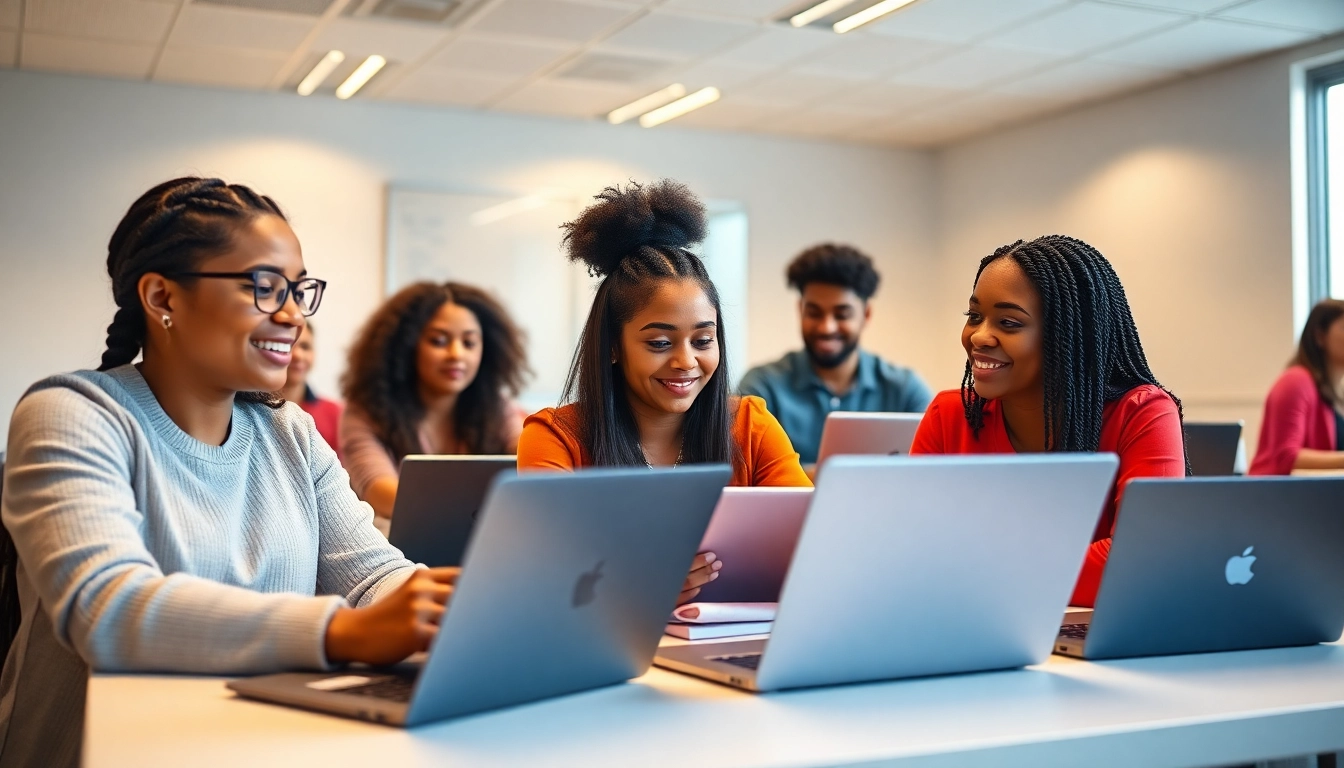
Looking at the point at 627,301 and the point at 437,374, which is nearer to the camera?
the point at 627,301

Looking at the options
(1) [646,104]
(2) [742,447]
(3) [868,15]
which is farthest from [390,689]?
(1) [646,104]

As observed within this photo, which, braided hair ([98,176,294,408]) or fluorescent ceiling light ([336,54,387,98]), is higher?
fluorescent ceiling light ([336,54,387,98])

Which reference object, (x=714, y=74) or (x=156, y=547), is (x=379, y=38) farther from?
(x=156, y=547)

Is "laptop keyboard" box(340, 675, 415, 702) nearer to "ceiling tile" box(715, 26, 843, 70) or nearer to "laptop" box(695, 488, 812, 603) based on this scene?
"laptop" box(695, 488, 812, 603)

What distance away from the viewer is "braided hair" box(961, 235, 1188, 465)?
185cm

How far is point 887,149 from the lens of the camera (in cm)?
771

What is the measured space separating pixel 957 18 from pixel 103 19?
3429mm

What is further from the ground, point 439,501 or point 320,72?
point 320,72

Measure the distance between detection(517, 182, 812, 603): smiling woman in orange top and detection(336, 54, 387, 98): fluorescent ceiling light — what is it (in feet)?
12.5

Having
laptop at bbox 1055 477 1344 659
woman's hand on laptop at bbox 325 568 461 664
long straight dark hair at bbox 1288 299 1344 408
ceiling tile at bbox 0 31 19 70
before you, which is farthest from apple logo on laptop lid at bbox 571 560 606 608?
ceiling tile at bbox 0 31 19 70

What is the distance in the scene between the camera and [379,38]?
5266mm

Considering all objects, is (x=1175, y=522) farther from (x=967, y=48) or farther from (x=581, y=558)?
(x=967, y=48)

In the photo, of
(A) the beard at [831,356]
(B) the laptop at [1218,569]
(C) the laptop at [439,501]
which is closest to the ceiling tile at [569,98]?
(A) the beard at [831,356]

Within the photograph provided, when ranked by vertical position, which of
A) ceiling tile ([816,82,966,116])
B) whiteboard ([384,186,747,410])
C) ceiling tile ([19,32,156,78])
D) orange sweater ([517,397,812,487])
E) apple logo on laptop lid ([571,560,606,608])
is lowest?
apple logo on laptop lid ([571,560,606,608])
